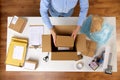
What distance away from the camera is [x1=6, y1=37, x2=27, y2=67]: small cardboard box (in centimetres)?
173

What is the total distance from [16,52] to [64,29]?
1.44 feet

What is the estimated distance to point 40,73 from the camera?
2.33m

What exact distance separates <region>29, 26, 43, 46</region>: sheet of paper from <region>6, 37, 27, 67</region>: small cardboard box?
6 cm

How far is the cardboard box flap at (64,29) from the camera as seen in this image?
1646 mm

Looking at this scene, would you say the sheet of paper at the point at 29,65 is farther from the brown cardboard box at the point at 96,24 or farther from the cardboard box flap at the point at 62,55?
the brown cardboard box at the point at 96,24

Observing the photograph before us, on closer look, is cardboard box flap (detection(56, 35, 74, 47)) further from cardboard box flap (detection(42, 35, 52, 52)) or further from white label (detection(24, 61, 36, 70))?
white label (detection(24, 61, 36, 70))

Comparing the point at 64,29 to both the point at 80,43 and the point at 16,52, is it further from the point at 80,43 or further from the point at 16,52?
the point at 16,52

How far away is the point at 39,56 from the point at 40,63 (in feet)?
Result: 0.19

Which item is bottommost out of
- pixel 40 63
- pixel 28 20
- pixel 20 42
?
pixel 40 63

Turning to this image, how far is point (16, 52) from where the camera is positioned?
5.69 feet

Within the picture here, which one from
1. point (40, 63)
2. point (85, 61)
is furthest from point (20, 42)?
point (85, 61)

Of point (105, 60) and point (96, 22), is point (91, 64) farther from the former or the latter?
point (96, 22)

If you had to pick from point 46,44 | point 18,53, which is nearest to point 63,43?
point 46,44

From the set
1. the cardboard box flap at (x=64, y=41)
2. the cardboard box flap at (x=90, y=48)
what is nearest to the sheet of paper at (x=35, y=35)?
the cardboard box flap at (x=64, y=41)
